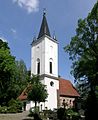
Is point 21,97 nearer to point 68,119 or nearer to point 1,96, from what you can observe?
→ point 1,96

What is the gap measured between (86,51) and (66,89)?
121 feet

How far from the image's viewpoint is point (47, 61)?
6475cm

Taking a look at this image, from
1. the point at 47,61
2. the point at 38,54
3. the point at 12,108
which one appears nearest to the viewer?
the point at 12,108

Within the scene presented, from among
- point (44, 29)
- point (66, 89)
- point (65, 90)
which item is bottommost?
point (65, 90)

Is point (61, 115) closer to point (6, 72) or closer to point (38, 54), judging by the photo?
point (6, 72)

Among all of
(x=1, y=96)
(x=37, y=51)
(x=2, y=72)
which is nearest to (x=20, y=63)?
(x=37, y=51)

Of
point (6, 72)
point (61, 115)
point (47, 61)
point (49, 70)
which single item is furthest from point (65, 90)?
point (61, 115)

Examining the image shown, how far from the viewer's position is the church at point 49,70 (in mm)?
63125

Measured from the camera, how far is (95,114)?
27922 millimetres

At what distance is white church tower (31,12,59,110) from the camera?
6309 cm

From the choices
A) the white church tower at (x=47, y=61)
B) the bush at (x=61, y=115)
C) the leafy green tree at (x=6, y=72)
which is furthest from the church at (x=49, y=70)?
the bush at (x=61, y=115)

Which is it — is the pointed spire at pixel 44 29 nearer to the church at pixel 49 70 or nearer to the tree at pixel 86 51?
the church at pixel 49 70

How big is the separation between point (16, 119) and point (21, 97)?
29506 mm

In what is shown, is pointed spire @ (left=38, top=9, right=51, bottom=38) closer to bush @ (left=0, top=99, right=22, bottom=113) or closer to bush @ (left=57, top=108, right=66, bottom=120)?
bush @ (left=0, top=99, right=22, bottom=113)
